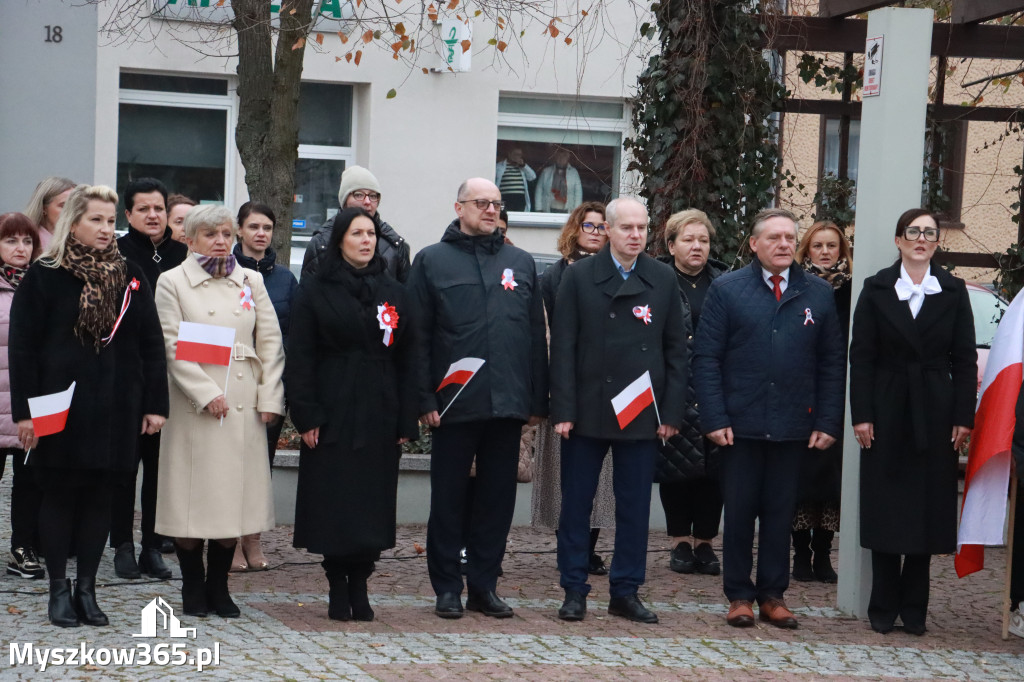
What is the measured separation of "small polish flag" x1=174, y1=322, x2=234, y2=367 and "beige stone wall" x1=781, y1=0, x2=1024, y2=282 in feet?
18.2

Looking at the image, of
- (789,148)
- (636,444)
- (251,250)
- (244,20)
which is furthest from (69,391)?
(789,148)

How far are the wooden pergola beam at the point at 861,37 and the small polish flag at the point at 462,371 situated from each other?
429 centimetres

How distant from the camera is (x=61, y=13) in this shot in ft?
50.8

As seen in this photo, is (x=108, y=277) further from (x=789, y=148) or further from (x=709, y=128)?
(x=789, y=148)

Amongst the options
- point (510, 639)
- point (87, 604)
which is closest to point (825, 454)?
point (510, 639)

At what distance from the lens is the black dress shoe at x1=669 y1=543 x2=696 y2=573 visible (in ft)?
27.3

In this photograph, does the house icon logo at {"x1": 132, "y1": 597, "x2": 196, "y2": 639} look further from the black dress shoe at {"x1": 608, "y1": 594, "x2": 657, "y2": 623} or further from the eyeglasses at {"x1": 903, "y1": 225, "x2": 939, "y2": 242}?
the eyeglasses at {"x1": 903, "y1": 225, "x2": 939, "y2": 242}

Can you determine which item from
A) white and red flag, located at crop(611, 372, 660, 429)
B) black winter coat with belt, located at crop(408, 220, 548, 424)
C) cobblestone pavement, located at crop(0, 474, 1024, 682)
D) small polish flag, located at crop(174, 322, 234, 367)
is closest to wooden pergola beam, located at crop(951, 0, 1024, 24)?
cobblestone pavement, located at crop(0, 474, 1024, 682)

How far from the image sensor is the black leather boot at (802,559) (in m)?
8.27

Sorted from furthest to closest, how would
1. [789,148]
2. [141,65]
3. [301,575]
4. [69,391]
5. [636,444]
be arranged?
1. [141,65]
2. [789,148]
3. [301,575]
4. [636,444]
5. [69,391]

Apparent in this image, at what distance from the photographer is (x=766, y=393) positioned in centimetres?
→ 691

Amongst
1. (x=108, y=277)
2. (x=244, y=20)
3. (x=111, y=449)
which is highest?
(x=244, y=20)

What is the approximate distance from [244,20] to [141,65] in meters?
6.71
